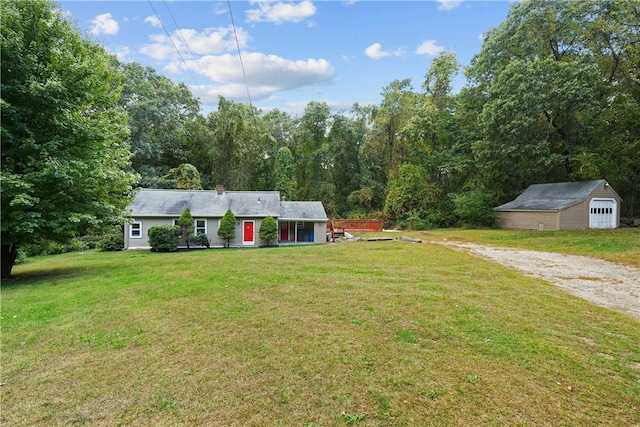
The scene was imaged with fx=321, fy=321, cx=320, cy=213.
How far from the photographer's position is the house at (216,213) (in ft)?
62.6

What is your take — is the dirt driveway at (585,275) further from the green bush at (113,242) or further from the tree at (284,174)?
the tree at (284,174)

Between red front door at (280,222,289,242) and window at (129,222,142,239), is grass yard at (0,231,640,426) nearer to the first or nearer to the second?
window at (129,222,142,239)

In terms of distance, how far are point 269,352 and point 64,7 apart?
13.1 meters

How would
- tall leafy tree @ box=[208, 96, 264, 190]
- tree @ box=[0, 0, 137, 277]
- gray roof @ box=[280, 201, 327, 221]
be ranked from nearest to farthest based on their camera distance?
tree @ box=[0, 0, 137, 277]
gray roof @ box=[280, 201, 327, 221]
tall leafy tree @ box=[208, 96, 264, 190]

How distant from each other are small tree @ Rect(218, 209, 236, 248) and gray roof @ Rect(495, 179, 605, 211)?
20.3 m

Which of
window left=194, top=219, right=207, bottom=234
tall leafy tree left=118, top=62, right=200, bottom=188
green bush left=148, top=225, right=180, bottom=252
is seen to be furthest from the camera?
tall leafy tree left=118, top=62, right=200, bottom=188

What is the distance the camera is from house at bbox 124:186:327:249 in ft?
62.6

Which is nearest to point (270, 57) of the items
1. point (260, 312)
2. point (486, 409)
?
point (260, 312)

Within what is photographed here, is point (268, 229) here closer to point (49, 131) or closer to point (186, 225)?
point (186, 225)

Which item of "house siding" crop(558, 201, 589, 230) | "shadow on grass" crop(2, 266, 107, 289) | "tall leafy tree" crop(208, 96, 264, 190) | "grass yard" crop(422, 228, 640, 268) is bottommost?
"shadow on grass" crop(2, 266, 107, 289)

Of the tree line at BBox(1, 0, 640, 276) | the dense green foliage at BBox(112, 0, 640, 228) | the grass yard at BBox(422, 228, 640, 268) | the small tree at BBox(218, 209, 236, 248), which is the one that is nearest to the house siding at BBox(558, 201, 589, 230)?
the grass yard at BBox(422, 228, 640, 268)

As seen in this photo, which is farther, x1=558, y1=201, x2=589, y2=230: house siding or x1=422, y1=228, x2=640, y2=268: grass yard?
x1=558, y1=201, x2=589, y2=230: house siding

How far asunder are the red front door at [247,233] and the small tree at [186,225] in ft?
10.0

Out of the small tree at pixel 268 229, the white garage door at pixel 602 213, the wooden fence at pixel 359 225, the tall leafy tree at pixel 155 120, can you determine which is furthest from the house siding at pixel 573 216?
the tall leafy tree at pixel 155 120
